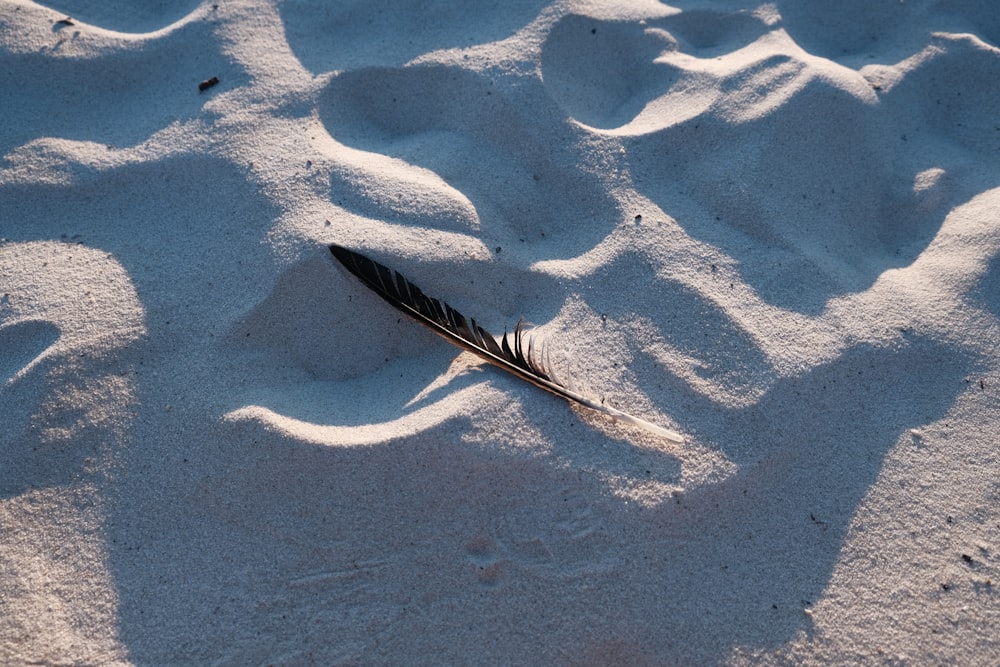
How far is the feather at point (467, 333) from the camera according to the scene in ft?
4.91

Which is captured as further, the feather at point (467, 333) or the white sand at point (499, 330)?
the feather at point (467, 333)

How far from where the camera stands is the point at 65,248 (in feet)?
5.70

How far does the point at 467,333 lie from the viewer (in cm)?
157

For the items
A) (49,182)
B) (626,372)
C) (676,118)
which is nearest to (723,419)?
(626,372)

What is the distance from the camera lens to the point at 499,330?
1638 mm

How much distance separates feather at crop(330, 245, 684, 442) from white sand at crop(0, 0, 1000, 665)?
1.3 inches

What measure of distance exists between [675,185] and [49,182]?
1.67 metres

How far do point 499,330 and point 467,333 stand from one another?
10 cm

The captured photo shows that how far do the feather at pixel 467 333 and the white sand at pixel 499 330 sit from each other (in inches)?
1.3

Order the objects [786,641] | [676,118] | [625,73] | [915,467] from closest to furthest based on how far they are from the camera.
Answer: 1. [786,641]
2. [915,467]
3. [676,118]
4. [625,73]

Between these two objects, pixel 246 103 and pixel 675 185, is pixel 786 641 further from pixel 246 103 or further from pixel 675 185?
pixel 246 103

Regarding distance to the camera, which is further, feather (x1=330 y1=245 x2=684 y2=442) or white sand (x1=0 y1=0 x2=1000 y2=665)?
feather (x1=330 y1=245 x2=684 y2=442)

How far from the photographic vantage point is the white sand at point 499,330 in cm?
138

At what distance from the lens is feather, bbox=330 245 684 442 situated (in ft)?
4.91
